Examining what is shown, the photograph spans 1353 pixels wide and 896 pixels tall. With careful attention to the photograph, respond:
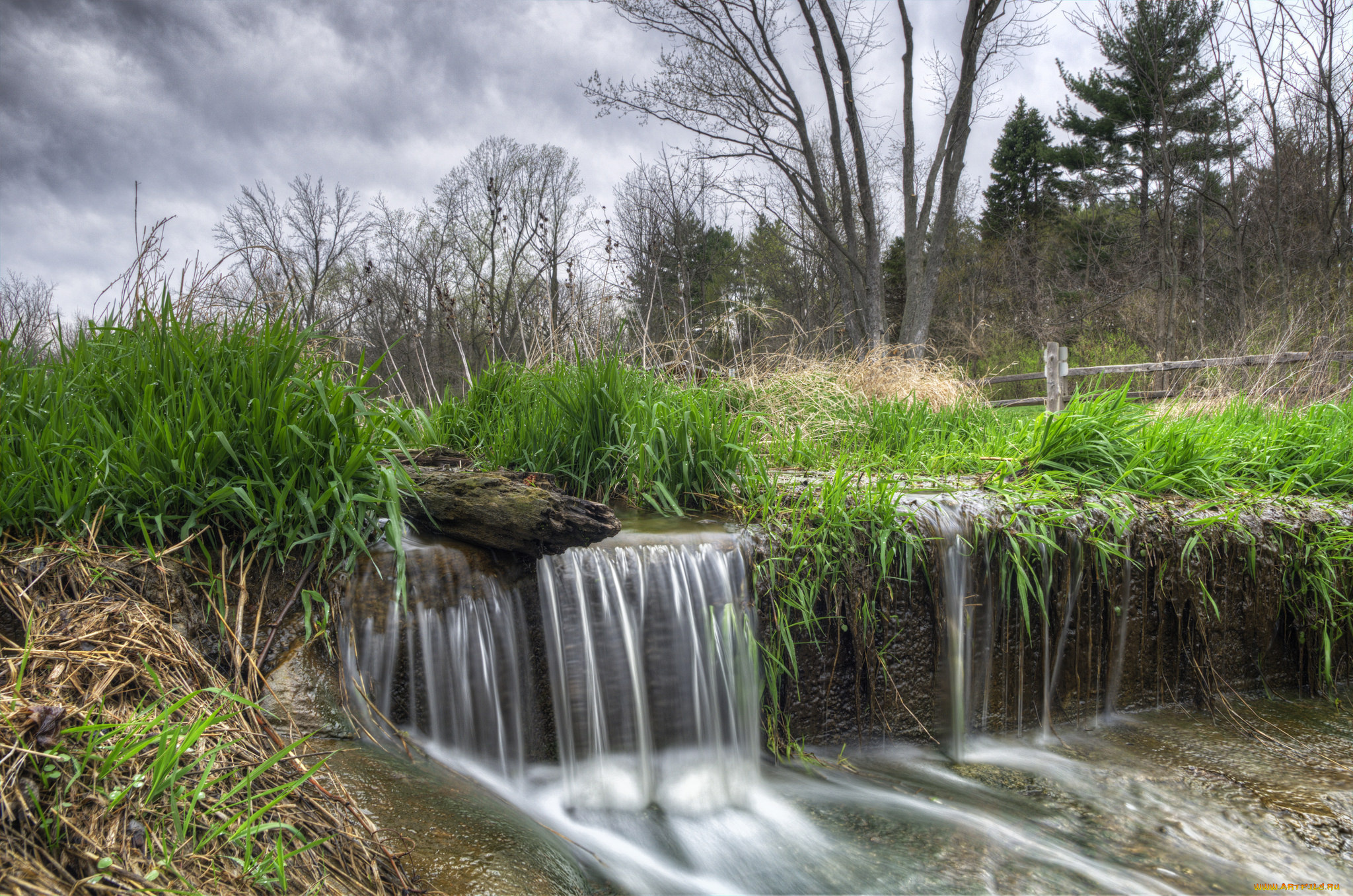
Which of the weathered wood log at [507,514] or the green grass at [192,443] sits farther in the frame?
the weathered wood log at [507,514]

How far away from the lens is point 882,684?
116 inches

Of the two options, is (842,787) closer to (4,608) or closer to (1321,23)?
(4,608)

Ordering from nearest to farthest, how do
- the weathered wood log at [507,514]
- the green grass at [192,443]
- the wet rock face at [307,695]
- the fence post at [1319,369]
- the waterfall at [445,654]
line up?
the wet rock face at [307,695], the green grass at [192,443], the waterfall at [445,654], the weathered wood log at [507,514], the fence post at [1319,369]

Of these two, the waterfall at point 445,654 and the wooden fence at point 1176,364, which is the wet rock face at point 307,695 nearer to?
the waterfall at point 445,654

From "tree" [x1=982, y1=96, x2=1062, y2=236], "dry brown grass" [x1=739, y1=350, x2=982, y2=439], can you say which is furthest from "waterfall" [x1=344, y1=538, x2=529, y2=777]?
"tree" [x1=982, y1=96, x2=1062, y2=236]

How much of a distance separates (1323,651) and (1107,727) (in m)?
1.46

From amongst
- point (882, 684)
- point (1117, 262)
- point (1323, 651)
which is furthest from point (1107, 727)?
point (1117, 262)

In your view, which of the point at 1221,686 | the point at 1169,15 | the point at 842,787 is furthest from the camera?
the point at 1169,15

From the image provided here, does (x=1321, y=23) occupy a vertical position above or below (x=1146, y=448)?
above

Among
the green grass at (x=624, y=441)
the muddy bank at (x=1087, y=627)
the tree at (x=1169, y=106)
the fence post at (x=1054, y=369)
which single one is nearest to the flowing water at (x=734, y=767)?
the muddy bank at (x=1087, y=627)

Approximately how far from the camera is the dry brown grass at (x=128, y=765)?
103cm

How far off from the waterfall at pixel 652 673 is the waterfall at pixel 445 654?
168 mm

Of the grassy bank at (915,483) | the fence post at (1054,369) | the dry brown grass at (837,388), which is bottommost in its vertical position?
the grassy bank at (915,483)

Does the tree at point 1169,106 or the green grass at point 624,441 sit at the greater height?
the tree at point 1169,106
